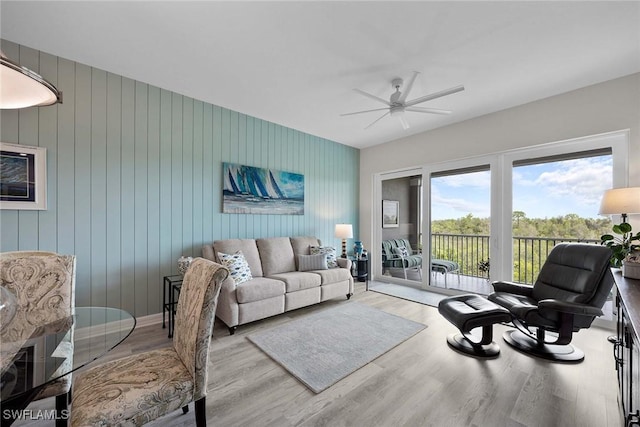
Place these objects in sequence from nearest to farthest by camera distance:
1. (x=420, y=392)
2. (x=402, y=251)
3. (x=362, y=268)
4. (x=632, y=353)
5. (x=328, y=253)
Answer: (x=632, y=353) < (x=420, y=392) < (x=328, y=253) < (x=362, y=268) < (x=402, y=251)

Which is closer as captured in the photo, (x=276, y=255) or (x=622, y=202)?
(x=622, y=202)

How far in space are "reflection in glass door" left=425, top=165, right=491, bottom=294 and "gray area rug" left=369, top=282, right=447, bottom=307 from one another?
1.02 feet

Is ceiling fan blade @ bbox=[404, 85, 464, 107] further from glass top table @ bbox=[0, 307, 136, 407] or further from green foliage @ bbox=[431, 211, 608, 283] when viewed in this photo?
glass top table @ bbox=[0, 307, 136, 407]

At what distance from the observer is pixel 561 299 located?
240 cm

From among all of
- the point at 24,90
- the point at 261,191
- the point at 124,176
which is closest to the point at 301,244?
the point at 261,191

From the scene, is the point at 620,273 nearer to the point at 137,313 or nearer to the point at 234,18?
the point at 234,18

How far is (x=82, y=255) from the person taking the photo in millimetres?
2590

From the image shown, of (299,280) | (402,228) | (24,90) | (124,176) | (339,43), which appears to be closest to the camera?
(24,90)

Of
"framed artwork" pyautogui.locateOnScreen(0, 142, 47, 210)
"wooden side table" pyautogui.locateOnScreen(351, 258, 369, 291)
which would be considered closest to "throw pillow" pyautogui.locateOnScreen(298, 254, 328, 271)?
"wooden side table" pyautogui.locateOnScreen(351, 258, 369, 291)

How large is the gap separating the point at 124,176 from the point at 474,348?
4.01 meters

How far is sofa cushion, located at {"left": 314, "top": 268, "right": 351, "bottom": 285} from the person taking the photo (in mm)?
3613

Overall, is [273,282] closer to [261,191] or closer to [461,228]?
[261,191]

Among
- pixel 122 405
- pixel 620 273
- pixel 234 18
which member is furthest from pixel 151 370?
pixel 620 273

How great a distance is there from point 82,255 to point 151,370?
2088 mm
